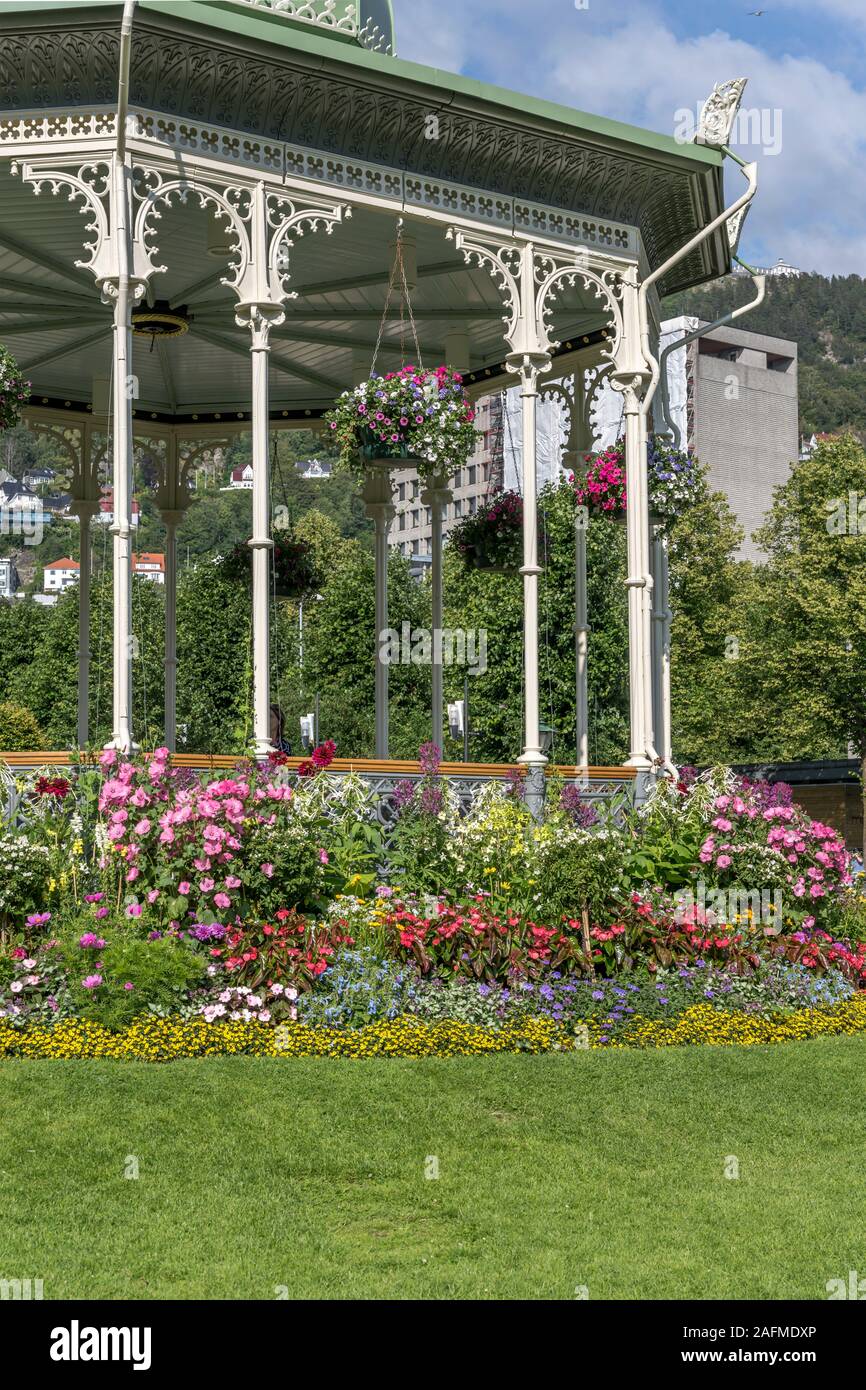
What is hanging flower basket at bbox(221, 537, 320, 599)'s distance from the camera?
22.9 metres

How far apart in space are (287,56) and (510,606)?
40.8 meters

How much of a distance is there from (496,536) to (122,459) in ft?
26.3

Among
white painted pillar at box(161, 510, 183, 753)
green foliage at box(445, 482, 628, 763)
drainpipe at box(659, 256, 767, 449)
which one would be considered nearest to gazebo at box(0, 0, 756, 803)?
white painted pillar at box(161, 510, 183, 753)

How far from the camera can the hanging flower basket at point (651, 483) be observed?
18.7m

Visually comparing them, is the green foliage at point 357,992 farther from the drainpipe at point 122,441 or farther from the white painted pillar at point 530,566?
the white painted pillar at point 530,566

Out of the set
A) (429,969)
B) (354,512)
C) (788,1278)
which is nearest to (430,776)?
(429,969)

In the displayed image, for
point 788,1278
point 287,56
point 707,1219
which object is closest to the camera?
point 788,1278

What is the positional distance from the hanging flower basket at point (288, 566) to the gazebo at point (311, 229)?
1.20 m

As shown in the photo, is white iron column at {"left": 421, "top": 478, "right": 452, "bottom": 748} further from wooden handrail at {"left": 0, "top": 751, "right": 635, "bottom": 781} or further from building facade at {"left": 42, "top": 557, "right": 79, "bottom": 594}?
building facade at {"left": 42, "top": 557, "right": 79, "bottom": 594}

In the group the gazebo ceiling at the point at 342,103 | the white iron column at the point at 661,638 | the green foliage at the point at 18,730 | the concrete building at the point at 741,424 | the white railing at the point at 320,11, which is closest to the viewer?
the gazebo ceiling at the point at 342,103

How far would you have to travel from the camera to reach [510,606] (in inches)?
2159

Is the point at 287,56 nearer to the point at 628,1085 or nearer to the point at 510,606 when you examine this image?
the point at 628,1085

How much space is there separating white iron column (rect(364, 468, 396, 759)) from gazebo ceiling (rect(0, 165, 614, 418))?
1698 mm

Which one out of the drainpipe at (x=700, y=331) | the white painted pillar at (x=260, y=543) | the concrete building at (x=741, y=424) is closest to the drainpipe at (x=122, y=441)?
the white painted pillar at (x=260, y=543)
